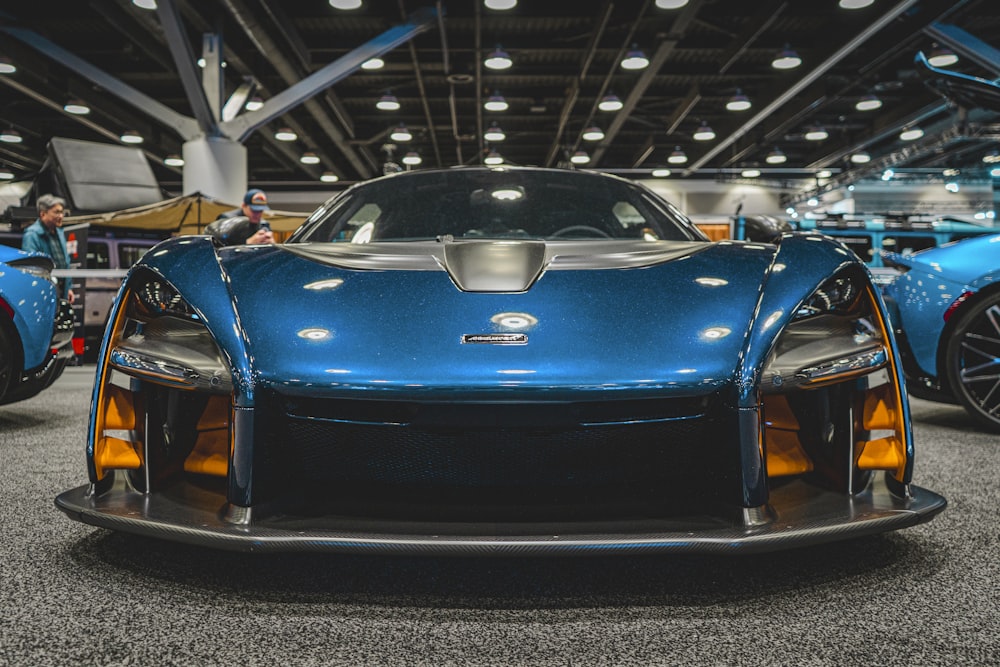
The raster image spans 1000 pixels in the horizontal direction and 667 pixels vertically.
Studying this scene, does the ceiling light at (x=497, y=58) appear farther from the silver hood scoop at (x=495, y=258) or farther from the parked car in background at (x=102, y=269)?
the silver hood scoop at (x=495, y=258)

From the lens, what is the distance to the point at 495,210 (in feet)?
7.97

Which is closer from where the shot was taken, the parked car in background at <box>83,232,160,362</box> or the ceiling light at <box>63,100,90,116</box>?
the parked car in background at <box>83,232,160,362</box>

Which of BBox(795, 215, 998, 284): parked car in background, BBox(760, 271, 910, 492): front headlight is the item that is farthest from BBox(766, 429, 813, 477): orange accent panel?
BBox(795, 215, 998, 284): parked car in background

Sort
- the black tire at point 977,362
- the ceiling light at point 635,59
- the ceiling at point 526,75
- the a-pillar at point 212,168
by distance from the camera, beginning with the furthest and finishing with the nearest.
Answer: the ceiling light at point 635,59 → the ceiling at point 526,75 → the a-pillar at point 212,168 → the black tire at point 977,362

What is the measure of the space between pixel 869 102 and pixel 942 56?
13.0 feet

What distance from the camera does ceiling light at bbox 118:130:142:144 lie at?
16016 millimetres

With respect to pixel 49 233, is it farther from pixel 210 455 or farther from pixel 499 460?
pixel 499 460

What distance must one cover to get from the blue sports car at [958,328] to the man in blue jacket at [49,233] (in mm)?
5878

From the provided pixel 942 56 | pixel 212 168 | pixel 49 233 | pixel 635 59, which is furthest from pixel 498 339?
pixel 942 56

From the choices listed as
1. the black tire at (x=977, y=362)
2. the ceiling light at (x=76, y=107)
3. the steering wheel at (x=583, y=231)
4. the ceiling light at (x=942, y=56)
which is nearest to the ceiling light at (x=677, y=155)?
the ceiling light at (x=942, y=56)

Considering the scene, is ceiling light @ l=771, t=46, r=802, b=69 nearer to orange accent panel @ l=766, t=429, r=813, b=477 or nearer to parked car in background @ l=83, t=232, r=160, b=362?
parked car in background @ l=83, t=232, r=160, b=362

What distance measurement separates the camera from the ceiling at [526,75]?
34.0 ft

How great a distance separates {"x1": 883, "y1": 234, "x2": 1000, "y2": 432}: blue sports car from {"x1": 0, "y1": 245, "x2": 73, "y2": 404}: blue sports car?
414cm

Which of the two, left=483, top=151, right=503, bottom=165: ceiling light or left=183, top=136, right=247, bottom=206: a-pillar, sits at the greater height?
left=483, top=151, right=503, bottom=165: ceiling light
